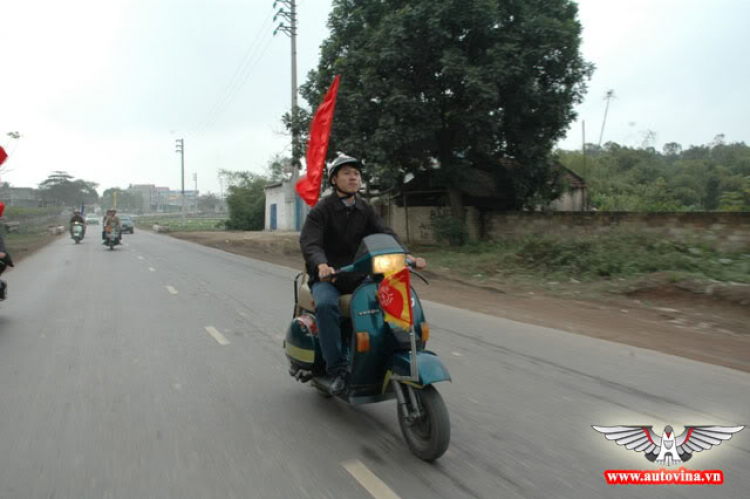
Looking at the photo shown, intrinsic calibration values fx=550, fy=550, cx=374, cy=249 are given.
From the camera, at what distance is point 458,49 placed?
54.6ft

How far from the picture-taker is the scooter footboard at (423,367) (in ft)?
10.8

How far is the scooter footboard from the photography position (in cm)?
329

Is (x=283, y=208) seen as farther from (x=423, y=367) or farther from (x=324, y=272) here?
(x=423, y=367)

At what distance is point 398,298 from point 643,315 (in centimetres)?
689

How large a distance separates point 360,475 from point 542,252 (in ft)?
39.4

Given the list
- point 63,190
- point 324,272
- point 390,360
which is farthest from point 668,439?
point 63,190

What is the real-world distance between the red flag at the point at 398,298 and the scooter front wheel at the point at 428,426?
0.46m

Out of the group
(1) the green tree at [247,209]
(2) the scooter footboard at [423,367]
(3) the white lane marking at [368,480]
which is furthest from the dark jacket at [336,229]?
(1) the green tree at [247,209]

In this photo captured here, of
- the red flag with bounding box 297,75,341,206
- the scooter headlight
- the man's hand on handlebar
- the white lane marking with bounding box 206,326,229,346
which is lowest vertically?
the white lane marking with bounding box 206,326,229,346

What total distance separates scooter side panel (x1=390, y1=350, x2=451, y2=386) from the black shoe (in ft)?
1.53

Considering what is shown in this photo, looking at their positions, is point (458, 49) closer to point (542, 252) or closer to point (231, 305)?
point (542, 252)

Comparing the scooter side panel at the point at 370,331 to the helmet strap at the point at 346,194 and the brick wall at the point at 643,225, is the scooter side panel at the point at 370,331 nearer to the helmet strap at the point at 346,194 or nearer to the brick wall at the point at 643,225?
the helmet strap at the point at 346,194

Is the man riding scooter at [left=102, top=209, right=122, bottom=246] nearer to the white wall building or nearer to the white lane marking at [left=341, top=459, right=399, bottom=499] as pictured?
the white wall building

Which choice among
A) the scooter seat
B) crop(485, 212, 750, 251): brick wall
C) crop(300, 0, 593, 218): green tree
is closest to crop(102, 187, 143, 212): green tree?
crop(300, 0, 593, 218): green tree
